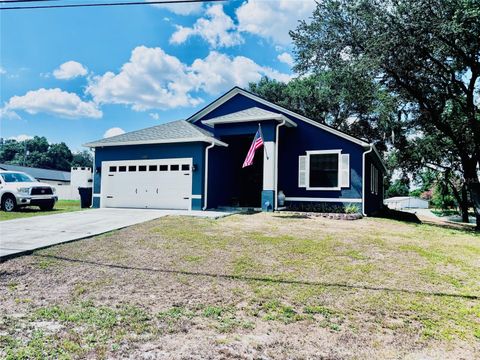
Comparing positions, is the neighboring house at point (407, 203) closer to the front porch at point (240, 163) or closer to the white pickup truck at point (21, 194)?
the front porch at point (240, 163)

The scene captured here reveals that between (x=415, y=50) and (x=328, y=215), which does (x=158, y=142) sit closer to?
(x=328, y=215)

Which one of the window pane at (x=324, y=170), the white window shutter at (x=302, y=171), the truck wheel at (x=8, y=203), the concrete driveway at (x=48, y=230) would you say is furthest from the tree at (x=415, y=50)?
the truck wheel at (x=8, y=203)

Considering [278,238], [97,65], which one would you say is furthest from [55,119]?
[278,238]

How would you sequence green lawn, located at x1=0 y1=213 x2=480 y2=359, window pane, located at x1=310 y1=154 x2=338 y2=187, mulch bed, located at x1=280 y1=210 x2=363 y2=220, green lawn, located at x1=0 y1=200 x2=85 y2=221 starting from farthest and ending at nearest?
window pane, located at x1=310 y1=154 x2=338 y2=187
mulch bed, located at x1=280 y1=210 x2=363 y2=220
green lawn, located at x1=0 y1=200 x2=85 y2=221
green lawn, located at x1=0 y1=213 x2=480 y2=359

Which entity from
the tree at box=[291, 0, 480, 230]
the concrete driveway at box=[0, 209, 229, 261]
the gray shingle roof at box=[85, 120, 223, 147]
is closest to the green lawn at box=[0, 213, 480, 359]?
the concrete driveway at box=[0, 209, 229, 261]

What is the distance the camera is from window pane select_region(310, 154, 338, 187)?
50.4 feet

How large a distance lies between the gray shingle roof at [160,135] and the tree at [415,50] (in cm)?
633

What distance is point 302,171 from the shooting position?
15.8 meters

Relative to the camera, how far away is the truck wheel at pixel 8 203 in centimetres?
1513

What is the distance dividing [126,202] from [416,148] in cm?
1819

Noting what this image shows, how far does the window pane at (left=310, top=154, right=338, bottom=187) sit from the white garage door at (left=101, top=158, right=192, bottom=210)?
5524 mm

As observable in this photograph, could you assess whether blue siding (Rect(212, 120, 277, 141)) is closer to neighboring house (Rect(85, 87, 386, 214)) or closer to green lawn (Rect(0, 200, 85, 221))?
neighboring house (Rect(85, 87, 386, 214))

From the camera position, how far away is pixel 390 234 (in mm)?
9914

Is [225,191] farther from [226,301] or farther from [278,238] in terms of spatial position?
[226,301]
